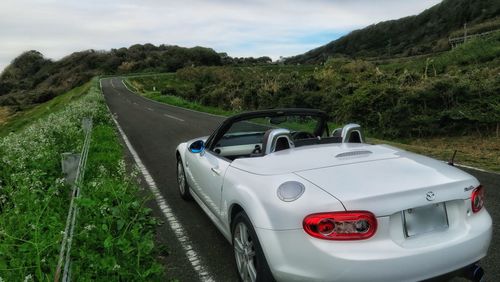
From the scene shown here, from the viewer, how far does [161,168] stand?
8.84 metres

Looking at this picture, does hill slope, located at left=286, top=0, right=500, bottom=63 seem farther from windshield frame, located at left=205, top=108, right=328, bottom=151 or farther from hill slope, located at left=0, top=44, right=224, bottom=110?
windshield frame, located at left=205, top=108, right=328, bottom=151

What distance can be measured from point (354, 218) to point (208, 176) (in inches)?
87.9

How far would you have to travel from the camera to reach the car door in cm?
420

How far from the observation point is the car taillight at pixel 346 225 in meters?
2.69

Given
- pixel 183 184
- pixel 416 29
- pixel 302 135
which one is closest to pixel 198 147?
pixel 302 135

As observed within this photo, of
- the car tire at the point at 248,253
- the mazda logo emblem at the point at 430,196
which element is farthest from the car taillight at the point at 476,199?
the car tire at the point at 248,253

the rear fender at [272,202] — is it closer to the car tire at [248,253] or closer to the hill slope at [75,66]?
the car tire at [248,253]

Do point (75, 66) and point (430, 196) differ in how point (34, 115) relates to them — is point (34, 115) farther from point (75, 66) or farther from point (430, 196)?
point (75, 66)

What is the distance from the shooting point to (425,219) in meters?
2.83

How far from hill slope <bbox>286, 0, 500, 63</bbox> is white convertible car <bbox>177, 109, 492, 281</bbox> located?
4405 inches

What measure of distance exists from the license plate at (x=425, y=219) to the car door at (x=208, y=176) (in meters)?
1.84

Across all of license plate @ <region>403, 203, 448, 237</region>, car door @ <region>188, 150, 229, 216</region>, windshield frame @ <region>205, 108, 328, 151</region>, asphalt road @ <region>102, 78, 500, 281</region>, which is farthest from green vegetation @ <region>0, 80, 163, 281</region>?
license plate @ <region>403, 203, 448, 237</region>

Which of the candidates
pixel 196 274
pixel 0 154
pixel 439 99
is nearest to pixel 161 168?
pixel 0 154

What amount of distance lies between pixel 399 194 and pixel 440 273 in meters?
0.58
